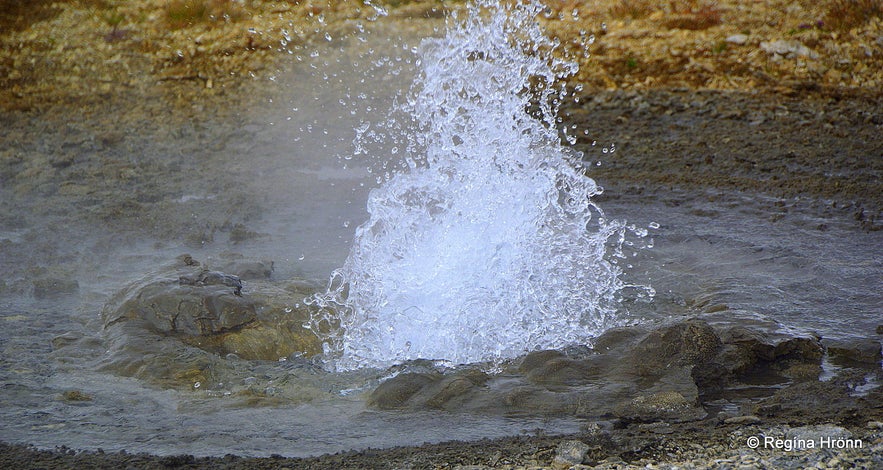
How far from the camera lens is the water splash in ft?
16.5

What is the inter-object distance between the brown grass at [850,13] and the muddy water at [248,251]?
16.5 ft

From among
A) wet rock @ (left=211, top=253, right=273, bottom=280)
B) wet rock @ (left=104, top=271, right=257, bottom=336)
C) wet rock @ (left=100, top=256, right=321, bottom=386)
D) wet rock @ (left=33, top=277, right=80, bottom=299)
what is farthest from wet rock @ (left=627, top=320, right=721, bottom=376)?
wet rock @ (left=33, top=277, right=80, bottom=299)

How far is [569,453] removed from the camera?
3.61 meters

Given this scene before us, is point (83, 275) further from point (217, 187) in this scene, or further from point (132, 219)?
point (217, 187)

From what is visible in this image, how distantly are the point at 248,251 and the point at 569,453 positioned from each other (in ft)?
11.9

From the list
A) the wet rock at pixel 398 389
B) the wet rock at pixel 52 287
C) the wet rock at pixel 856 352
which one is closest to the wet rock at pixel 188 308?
the wet rock at pixel 52 287

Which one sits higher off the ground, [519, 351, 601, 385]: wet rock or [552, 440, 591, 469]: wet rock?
[519, 351, 601, 385]: wet rock

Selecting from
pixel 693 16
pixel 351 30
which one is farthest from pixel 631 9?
pixel 351 30

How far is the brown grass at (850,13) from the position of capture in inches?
459

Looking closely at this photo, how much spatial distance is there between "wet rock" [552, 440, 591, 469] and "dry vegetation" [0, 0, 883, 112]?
753cm

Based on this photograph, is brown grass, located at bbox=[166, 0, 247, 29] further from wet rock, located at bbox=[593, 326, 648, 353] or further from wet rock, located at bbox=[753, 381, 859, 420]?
wet rock, located at bbox=[753, 381, 859, 420]

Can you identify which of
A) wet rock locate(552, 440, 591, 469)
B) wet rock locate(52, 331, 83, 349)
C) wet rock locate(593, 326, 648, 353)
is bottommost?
wet rock locate(552, 440, 591, 469)

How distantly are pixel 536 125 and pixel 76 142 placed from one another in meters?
5.34

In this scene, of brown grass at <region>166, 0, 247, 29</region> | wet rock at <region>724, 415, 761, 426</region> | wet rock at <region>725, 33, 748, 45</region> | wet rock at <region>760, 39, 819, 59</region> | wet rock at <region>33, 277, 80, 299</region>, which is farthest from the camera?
brown grass at <region>166, 0, 247, 29</region>
